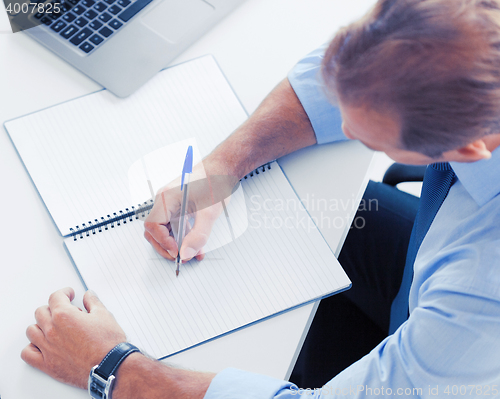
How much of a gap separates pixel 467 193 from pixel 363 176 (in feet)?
0.63

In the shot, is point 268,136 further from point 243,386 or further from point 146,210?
point 243,386

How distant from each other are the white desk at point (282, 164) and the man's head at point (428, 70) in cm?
29

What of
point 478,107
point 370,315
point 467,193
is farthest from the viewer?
point 370,315

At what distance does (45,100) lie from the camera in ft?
2.73

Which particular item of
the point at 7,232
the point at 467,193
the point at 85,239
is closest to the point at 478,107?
the point at 467,193

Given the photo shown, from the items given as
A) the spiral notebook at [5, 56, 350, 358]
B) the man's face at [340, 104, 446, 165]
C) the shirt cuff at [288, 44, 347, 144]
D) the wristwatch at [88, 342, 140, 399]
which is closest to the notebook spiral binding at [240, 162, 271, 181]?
the spiral notebook at [5, 56, 350, 358]

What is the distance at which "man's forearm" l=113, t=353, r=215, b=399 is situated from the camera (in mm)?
Result: 588

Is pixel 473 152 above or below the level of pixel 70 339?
above

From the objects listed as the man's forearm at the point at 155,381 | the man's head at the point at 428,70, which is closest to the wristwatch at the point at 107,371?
the man's forearm at the point at 155,381

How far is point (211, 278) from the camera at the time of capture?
2.21 ft

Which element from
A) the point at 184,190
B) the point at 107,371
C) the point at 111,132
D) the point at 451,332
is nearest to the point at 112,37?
the point at 111,132

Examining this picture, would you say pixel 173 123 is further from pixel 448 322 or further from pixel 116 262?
pixel 448 322

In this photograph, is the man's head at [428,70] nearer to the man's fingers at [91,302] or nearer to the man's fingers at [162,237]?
the man's fingers at [162,237]

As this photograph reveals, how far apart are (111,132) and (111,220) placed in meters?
0.18
